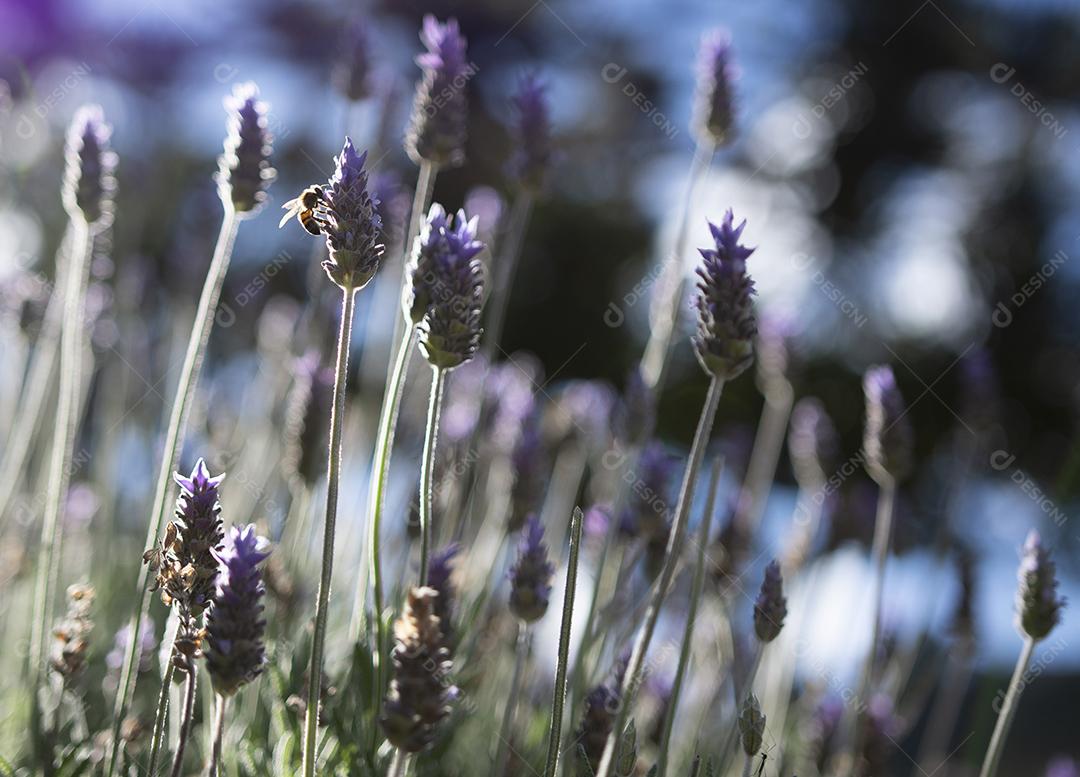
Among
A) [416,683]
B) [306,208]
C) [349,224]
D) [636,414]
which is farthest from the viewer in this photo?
[636,414]

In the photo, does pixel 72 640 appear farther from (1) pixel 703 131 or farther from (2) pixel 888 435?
(1) pixel 703 131

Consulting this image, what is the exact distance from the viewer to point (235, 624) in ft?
3.44

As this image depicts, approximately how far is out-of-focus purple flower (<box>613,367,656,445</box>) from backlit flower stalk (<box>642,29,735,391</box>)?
0.05 meters

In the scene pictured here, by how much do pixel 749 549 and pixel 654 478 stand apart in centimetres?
59

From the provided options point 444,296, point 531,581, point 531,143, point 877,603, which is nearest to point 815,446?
point 877,603

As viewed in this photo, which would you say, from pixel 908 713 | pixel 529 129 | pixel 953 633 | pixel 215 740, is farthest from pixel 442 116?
pixel 908 713

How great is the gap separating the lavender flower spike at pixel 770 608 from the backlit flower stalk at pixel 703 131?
2.26ft

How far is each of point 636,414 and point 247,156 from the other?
34.9 inches

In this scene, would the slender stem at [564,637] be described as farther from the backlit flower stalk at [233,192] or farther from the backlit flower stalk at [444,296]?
the backlit flower stalk at [233,192]

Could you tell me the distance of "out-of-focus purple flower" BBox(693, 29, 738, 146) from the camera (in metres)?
2.19

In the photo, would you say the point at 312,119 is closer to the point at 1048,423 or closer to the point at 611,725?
the point at 1048,423

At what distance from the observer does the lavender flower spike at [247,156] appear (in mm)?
1481

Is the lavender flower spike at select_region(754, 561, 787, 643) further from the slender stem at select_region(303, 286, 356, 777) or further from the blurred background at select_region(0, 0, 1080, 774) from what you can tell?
the blurred background at select_region(0, 0, 1080, 774)

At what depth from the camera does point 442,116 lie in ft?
6.12
